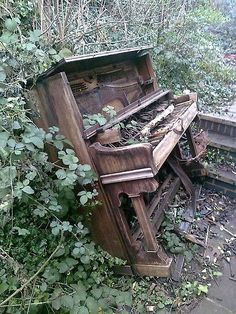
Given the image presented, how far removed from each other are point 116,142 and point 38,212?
676 millimetres

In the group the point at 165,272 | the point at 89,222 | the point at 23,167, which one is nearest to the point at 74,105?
the point at 23,167

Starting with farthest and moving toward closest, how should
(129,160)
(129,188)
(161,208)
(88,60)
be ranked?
1. (161,208)
2. (88,60)
3. (129,188)
4. (129,160)

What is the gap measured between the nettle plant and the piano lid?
0.39 ft

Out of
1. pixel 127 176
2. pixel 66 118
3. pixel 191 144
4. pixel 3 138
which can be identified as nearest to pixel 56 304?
pixel 127 176

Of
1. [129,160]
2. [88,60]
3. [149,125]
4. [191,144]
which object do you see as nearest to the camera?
[129,160]

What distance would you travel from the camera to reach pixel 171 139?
2.10 meters

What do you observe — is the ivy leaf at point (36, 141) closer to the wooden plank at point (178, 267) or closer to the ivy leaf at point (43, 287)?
the ivy leaf at point (43, 287)

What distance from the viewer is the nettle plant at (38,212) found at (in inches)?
62.2

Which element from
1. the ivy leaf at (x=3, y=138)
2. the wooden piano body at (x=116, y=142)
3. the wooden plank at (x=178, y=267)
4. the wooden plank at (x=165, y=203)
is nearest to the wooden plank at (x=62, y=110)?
the wooden piano body at (x=116, y=142)

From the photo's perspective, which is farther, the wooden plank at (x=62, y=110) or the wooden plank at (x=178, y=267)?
the wooden plank at (x=178, y=267)

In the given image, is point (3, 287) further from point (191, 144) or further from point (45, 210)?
point (191, 144)

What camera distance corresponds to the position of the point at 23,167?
172cm

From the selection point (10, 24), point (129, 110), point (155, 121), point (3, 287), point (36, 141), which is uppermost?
point (10, 24)

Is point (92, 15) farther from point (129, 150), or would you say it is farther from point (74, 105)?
point (129, 150)
